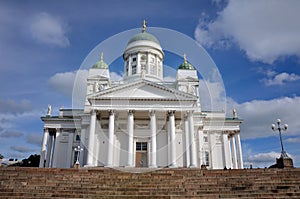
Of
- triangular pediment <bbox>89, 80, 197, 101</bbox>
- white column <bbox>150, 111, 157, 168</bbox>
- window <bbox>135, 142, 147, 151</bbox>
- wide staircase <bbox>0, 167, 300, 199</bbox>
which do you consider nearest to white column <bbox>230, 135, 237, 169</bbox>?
triangular pediment <bbox>89, 80, 197, 101</bbox>

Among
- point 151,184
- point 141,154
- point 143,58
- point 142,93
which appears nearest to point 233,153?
point 141,154

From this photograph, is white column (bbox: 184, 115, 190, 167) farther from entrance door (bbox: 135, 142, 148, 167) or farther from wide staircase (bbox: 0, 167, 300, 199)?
wide staircase (bbox: 0, 167, 300, 199)

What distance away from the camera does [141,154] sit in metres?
32.1

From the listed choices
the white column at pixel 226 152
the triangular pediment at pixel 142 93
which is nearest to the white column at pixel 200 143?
the white column at pixel 226 152

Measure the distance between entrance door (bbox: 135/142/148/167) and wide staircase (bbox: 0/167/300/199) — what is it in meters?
14.5

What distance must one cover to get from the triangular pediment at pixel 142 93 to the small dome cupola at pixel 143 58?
10945 millimetres

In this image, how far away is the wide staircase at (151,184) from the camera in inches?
485

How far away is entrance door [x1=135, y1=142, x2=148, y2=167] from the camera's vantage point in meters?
31.3

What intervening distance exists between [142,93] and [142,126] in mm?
5176

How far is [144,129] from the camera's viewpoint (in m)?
32.7

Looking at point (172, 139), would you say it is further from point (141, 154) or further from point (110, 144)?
point (110, 144)

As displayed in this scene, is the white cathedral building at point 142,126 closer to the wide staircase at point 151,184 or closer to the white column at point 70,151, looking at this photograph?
the white column at point 70,151

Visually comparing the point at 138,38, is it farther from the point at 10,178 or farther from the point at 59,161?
the point at 10,178

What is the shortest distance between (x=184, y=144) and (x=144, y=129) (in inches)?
229
